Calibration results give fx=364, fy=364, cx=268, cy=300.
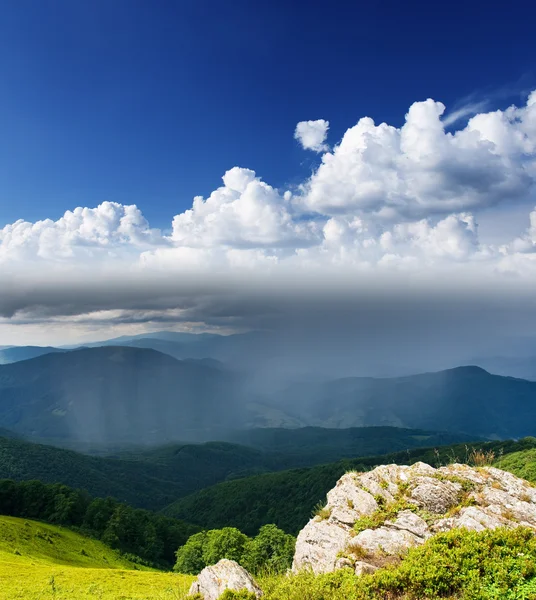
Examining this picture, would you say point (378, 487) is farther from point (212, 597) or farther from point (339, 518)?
point (212, 597)

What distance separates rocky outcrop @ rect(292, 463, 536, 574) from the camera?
697 inches

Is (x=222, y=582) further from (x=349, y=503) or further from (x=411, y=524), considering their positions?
(x=349, y=503)

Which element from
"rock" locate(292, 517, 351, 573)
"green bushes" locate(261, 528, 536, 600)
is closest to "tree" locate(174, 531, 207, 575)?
"rock" locate(292, 517, 351, 573)

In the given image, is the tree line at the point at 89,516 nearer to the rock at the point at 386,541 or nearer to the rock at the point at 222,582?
the rock at the point at 222,582

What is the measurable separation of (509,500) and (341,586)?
14284 millimetres

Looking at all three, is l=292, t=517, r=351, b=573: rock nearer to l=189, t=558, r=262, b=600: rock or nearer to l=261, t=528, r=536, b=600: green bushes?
l=189, t=558, r=262, b=600: rock

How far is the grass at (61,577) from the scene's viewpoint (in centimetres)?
3106

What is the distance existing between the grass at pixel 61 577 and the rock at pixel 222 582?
1.75m

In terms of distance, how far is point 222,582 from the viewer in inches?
595

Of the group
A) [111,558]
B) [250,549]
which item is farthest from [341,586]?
[111,558]

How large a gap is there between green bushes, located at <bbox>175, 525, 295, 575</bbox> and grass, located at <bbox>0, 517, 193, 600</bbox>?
14.5m

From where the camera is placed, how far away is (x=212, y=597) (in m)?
14.8

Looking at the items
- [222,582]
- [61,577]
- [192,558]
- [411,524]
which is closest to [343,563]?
[411,524]

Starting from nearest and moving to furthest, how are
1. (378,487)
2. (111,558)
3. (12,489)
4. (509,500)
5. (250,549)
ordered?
1. (509,500)
2. (378,487)
3. (250,549)
4. (111,558)
5. (12,489)
